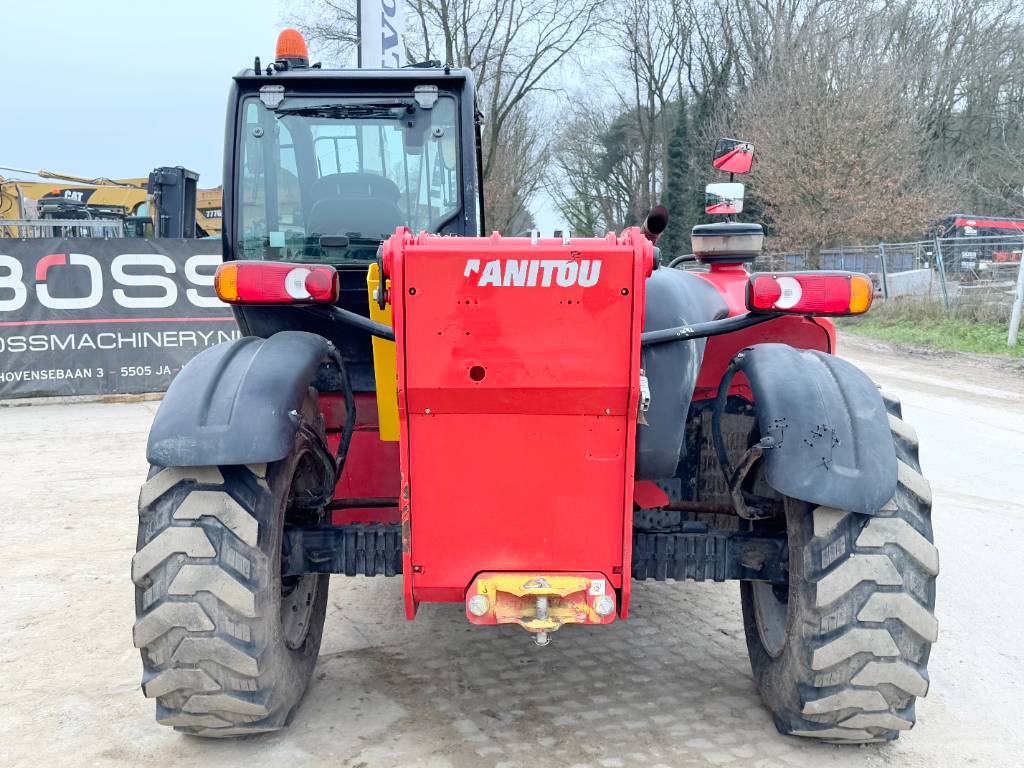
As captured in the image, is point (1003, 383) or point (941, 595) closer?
point (941, 595)

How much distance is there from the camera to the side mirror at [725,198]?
4.58m

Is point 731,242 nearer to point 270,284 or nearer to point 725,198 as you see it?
point 725,198

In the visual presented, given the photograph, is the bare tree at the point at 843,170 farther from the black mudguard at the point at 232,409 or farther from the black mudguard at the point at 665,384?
the black mudguard at the point at 232,409

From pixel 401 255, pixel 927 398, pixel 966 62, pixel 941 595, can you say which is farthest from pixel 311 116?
pixel 966 62

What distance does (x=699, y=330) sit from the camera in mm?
2895

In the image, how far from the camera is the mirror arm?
285 centimetres

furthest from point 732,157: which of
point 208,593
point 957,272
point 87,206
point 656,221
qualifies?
point 87,206

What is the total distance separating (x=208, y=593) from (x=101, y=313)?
922cm

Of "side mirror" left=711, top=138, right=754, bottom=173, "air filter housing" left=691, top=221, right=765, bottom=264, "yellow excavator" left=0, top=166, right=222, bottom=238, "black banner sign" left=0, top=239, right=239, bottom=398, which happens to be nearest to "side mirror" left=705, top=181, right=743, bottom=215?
"side mirror" left=711, top=138, right=754, bottom=173

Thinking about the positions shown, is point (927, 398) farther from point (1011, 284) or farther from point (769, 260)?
point (769, 260)

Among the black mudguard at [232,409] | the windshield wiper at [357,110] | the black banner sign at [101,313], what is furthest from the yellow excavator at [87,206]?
the black mudguard at [232,409]

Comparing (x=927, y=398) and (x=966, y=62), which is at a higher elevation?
(x=966, y=62)

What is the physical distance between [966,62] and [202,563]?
119 ft

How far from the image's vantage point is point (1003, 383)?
12.1 meters
